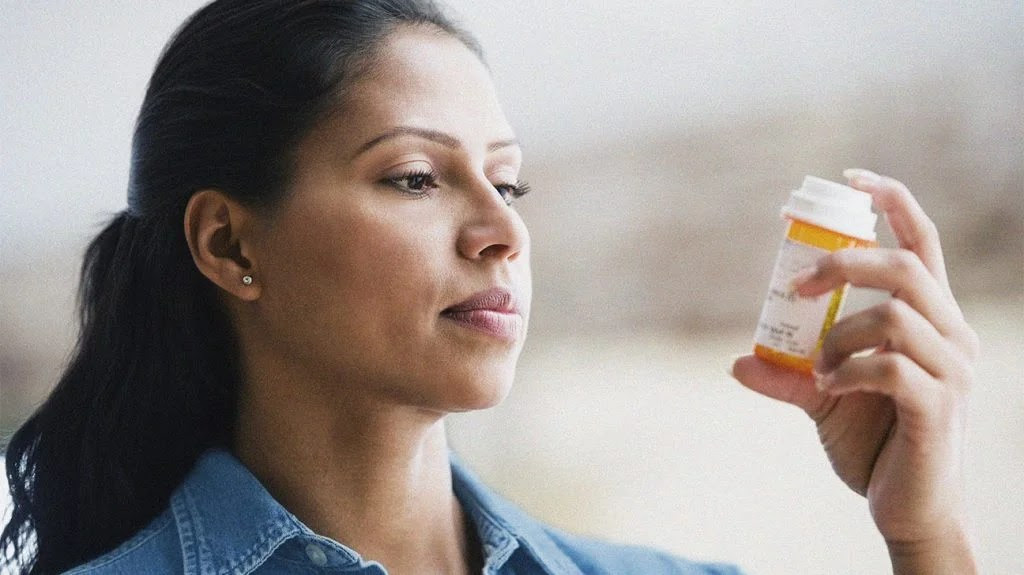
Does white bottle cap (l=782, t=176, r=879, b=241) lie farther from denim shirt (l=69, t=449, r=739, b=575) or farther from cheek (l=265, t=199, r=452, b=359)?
denim shirt (l=69, t=449, r=739, b=575)

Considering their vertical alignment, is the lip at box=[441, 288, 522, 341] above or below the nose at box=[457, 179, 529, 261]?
below

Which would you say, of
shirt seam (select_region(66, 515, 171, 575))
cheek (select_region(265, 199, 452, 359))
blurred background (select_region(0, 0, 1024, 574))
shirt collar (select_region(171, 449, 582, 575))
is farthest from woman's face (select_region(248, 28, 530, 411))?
blurred background (select_region(0, 0, 1024, 574))

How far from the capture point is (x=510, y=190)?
1.34 metres

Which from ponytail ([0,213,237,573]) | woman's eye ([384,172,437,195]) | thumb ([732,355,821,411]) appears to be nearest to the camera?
thumb ([732,355,821,411])

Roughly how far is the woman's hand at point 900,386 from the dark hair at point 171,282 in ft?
1.81

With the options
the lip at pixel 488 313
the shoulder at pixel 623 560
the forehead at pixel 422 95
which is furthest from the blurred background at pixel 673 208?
the lip at pixel 488 313

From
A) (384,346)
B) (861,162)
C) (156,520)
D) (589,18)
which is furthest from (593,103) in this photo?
(156,520)

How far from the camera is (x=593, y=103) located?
1968 millimetres

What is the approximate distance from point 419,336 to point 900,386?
1.56 ft

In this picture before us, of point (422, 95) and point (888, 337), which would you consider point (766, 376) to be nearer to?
point (888, 337)

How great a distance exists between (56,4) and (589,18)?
877mm

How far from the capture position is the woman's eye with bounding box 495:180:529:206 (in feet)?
4.32

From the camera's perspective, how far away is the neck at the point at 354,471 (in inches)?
50.4

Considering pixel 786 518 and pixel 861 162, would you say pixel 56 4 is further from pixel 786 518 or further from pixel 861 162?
pixel 786 518
